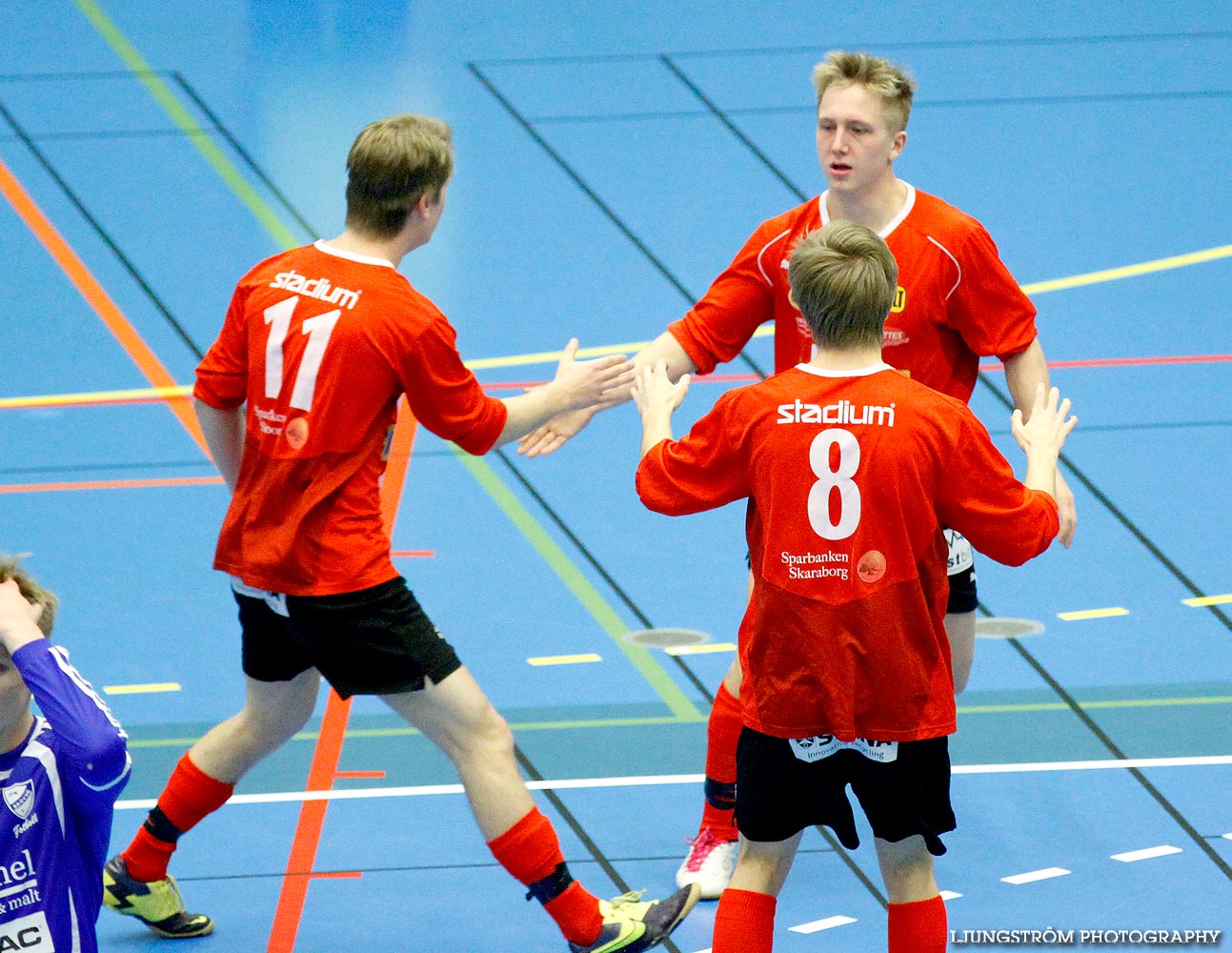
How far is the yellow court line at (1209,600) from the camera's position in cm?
682

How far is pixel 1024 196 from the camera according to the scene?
10.3 m

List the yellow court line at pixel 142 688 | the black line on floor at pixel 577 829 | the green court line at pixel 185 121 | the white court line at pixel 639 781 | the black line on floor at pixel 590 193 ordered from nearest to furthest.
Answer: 1. the black line on floor at pixel 577 829
2. the white court line at pixel 639 781
3. the yellow court line at pixel 142 688
4. the black line on floor at pixel 590 193
5. the green court line at pixel 185 121

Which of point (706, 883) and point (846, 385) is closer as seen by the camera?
point (846, 385)

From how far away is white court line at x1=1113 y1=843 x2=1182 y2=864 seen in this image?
523 centimetres

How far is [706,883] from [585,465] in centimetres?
321

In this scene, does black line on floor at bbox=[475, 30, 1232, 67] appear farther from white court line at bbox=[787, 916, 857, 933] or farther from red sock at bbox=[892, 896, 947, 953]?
red sock at bbox=[892, 896, 947, 953]

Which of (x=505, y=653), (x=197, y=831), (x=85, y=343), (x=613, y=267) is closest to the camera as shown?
(x=197, y=831)

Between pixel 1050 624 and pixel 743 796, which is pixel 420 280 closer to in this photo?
pixel 1050 624

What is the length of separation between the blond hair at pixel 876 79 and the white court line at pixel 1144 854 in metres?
2.04

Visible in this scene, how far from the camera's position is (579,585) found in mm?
7102

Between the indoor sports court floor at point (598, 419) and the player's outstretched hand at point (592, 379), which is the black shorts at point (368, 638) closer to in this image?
the player's outstretched hand at point (592, 379)

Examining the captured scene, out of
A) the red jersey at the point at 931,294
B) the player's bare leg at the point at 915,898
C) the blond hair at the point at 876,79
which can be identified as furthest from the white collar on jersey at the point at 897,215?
the player's bare leg at the point at 915,898

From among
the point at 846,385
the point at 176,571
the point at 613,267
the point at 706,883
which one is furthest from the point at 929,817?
the point at 613,267

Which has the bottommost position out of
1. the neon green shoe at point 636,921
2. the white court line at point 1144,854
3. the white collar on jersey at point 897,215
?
the white court line at point 1144,854
